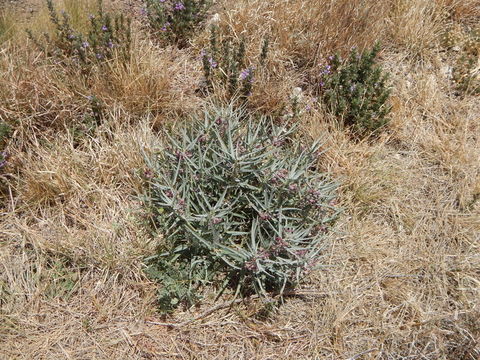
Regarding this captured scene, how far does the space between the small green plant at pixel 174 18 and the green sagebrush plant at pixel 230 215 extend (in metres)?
1.12

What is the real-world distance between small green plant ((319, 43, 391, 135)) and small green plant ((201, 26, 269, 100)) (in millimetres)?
557

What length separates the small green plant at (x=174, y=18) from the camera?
3.27 metres

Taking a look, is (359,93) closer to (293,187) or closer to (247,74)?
(247,74)

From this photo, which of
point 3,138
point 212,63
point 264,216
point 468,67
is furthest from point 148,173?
point 468,67

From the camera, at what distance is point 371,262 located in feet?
8.21

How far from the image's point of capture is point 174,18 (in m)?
3.31

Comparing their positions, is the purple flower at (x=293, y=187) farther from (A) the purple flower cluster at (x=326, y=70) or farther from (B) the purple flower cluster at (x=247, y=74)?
(A) the purple flower cluster at (x=326, y=70)

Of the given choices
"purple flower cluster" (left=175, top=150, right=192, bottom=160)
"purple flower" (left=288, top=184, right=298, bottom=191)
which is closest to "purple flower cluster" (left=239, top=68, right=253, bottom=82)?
"purple flower cluster" (left=175, top=150, right=192, bottom=160)

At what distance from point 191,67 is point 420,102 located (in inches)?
68.9

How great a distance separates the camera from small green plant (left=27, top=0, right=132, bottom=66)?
2904 millimetres

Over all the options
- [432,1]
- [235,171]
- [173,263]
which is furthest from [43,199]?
[432,1]

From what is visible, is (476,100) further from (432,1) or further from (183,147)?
(183,147)

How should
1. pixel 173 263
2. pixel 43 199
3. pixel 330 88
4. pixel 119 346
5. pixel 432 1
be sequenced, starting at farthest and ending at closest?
pixel 432 1 < pixel 330 88 < pixel 43 199 < pixel 173 263 < pixel 119 346

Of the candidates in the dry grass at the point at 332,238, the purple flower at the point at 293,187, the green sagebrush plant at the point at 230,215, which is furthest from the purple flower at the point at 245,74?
the purple flower at the point at 293,187
